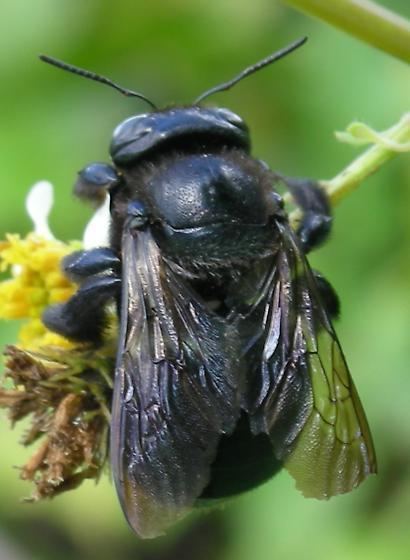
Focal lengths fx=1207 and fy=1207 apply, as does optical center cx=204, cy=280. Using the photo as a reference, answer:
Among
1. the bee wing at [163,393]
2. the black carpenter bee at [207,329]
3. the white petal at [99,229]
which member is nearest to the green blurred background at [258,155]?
the white petal at [99,229]

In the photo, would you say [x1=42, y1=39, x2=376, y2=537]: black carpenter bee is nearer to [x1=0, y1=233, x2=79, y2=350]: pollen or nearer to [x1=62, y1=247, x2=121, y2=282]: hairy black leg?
[x1=62, y1=247, x2=121, y2=282]: hairy black leg

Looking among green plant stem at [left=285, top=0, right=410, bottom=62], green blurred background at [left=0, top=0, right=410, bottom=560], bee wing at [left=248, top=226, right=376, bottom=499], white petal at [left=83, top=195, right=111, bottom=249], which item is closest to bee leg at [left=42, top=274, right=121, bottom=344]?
white petal at [left=83, top=195, right=111, bottom=249]

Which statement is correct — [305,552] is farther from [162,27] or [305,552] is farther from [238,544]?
[162,27]

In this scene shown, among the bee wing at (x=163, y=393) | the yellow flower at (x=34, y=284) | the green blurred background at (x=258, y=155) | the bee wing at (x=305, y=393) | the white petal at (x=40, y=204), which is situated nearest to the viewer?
the bee wing at (x=163, y=393)

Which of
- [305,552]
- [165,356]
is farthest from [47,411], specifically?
[305,552]

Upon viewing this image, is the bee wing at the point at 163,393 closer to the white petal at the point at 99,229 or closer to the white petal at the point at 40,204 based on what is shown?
the white petal at the point at 99,229

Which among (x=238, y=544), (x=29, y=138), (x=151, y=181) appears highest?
(x=151, y=181)
